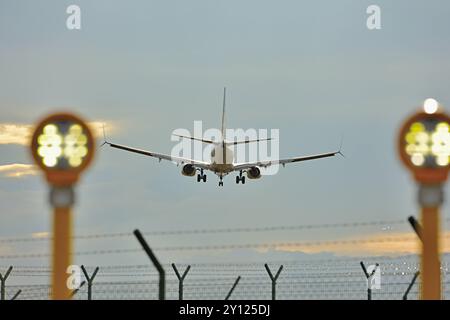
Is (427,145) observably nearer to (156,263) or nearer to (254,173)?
Answer: (156,263)

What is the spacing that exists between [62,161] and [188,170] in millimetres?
73073

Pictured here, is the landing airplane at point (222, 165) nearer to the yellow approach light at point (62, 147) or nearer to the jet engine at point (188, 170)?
the jet engine at point (188, 170)

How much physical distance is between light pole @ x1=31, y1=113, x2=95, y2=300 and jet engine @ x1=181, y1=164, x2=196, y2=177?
7214 centimetres

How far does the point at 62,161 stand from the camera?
6.95 meters

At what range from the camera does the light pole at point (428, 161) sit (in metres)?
6.94

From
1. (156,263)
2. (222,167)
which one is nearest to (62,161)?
(156,263)

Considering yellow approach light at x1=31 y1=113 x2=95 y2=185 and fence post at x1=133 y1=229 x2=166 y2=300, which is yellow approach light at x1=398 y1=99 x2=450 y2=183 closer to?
yellow approach light at x1=31 y1=113 x2=95 y2=185

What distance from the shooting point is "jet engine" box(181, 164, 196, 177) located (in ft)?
261

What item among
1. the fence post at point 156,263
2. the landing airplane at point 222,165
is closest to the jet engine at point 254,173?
the landing airplane at point 222,165

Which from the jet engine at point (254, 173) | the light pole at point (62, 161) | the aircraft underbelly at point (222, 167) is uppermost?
the light pole at point (62, 161)

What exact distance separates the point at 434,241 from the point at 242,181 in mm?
76646

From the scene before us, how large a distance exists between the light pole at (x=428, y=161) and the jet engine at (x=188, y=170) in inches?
2842
